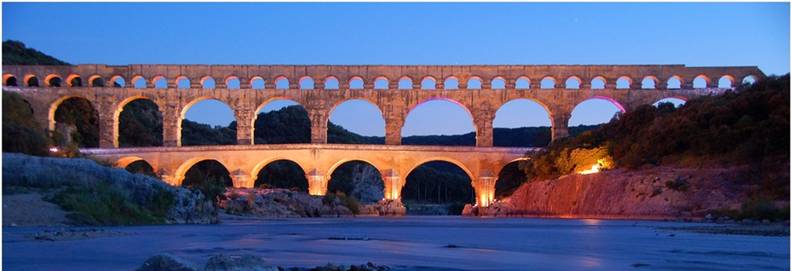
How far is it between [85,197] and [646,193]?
15.5 m

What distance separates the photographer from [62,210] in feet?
50.8

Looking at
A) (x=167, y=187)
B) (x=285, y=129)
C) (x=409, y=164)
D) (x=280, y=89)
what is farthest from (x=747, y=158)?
(x=285, y=129)

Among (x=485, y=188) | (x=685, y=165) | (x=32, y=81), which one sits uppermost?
(x=32, y=81)

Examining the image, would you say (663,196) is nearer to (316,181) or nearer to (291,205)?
(291,205)

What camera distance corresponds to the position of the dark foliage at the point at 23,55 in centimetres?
6716

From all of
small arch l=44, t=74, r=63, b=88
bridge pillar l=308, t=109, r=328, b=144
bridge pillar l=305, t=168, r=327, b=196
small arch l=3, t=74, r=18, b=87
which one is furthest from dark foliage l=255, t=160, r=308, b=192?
small arch l=3, t=74, r=18, b=87

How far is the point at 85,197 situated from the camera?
53.5 ft

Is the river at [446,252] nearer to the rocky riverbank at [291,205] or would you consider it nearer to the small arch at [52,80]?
the rocky riverbank at [291,205]

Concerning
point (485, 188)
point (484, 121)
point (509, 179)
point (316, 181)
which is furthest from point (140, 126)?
point (485, 188)

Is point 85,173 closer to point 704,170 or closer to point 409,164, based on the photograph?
point 704,170

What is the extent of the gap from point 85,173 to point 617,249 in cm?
1215

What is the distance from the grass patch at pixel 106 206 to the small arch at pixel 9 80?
1487 inches

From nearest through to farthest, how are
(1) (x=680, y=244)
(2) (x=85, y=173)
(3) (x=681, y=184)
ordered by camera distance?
(1) (x=680, y=244) → (2) (x=85, y=173) → (3) (x=681, y=184)

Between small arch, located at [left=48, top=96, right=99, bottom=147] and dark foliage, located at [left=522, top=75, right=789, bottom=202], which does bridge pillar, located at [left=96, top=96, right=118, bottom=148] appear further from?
dark foliage, located at [left=522, top=75, right=789, bottom=202]
